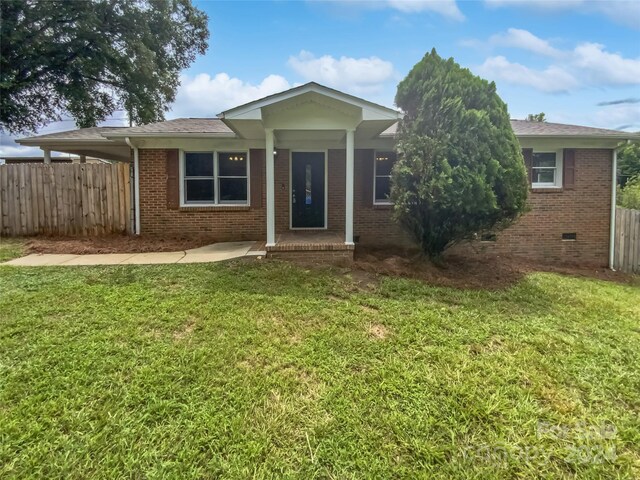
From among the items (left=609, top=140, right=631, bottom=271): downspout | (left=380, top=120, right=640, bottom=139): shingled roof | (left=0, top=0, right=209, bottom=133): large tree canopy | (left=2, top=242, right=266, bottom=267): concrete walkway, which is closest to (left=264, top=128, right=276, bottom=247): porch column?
(left=2, top=242, right=266, bottom=267): concrete walkway

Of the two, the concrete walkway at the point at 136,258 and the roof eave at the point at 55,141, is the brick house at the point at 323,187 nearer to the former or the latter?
the roof eave at the point at 55,141

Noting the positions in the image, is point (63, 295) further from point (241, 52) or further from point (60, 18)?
point (60, 18)

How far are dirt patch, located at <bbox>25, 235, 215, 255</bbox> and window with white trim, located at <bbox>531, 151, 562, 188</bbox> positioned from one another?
8.52 meters

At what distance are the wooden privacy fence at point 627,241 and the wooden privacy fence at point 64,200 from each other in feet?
41.6

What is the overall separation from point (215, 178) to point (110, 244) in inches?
115

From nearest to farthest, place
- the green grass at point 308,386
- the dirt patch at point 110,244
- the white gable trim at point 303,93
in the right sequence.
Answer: the green grass at point 308,386 → the white gable trim at point 303,93 → the dirt patch at point 110,244

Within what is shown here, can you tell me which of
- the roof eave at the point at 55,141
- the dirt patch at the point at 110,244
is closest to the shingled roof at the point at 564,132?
the dirt patch at the point at 110,244

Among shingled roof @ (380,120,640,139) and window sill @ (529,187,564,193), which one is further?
window sill @ (529,187,564,193)

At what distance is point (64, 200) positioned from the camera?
913 cm

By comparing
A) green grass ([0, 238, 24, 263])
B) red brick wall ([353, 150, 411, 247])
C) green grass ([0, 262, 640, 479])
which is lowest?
green grass ([0, 262, 640, 479])

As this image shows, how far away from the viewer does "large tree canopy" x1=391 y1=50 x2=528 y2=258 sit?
586 centimetres

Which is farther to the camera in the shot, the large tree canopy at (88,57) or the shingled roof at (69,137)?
the large tree canopy at (88,57)

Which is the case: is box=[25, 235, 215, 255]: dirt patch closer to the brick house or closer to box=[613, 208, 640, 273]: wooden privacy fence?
the brick house

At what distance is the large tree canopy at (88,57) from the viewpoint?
1388cm
